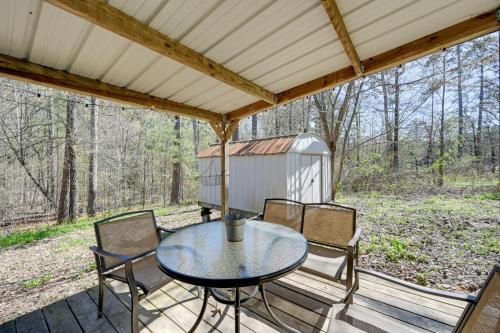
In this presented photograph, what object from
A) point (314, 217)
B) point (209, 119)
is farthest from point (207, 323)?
point (209, 119)

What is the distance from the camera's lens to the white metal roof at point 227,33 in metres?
1.68

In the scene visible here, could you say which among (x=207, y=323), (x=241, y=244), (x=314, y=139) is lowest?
(x=207, y=323)

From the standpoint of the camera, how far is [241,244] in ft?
5.70

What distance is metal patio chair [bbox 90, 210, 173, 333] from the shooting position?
1.78 m

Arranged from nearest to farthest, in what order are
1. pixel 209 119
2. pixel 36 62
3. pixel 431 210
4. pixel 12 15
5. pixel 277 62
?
pixel 12 15
pixel 36 62
pixel 277 62
pixel 209 119
pixel 431 210

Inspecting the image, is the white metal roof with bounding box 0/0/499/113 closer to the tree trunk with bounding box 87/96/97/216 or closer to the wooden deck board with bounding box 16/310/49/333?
the wooden deck board with bounding box 16/310/49/333

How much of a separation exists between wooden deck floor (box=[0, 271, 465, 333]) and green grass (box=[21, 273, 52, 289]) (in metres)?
1.04

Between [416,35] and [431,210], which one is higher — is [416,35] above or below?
above

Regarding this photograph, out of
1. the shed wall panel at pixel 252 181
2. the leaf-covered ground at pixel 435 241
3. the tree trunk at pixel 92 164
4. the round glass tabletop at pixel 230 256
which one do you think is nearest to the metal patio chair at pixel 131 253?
the round glass tabletop at pixel 230 256

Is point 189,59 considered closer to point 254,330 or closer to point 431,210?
point 254,330

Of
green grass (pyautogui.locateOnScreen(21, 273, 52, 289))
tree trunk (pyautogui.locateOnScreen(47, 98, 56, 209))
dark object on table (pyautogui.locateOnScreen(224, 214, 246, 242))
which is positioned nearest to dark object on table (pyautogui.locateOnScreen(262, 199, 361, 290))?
dark object on table (pyautogui.locateOnScreen(224, 214, 246, 242))

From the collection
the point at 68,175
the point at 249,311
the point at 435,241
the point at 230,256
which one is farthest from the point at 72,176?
the point at 435,241

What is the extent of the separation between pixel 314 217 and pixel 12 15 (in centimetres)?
303

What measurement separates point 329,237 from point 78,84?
10.5ft
